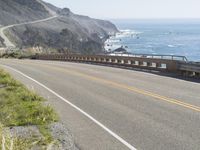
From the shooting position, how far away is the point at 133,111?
48.0ft

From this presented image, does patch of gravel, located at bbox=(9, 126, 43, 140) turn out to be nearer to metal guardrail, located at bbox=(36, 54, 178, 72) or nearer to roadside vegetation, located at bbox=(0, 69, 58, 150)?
roadside vegetation, located at bbox=(0, 69, 58, 150)

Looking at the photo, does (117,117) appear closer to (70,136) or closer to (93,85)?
(70,136)

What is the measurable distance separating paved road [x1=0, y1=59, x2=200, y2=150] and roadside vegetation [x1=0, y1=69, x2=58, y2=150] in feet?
2.10

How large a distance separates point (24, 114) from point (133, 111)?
3.36 m

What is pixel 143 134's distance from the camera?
11.3 metres

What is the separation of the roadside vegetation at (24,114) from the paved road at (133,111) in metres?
0.64

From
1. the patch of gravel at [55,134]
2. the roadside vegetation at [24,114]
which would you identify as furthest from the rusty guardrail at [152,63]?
the patch of gravel at [55,134]

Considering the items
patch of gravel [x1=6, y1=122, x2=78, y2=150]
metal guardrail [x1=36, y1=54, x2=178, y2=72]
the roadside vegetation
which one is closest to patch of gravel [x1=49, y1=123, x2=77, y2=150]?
patch of gravel [x1=6, y1=122, x2=78, y2=150]

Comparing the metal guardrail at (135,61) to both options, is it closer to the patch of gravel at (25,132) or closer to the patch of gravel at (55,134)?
the patch of gravel at (55,134)

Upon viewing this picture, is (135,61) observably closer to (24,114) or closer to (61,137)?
(24,114)

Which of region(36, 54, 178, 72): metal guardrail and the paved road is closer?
the paved road

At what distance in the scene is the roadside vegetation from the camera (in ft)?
32.8

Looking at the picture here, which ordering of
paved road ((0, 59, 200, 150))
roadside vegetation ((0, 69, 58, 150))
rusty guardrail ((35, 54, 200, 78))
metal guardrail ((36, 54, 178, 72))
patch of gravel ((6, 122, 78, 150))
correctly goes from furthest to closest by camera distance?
metal guardrail ((36, 54, 178, 72)), rusty guardrail ((35, 54, 200, 78)), paved road ((0, 59, 200, 150)), patch of gravel ((6, 122, 78, 150)), roadside vegetation ((0, 69, 58, 150))

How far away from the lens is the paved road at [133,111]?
35.0 feet
